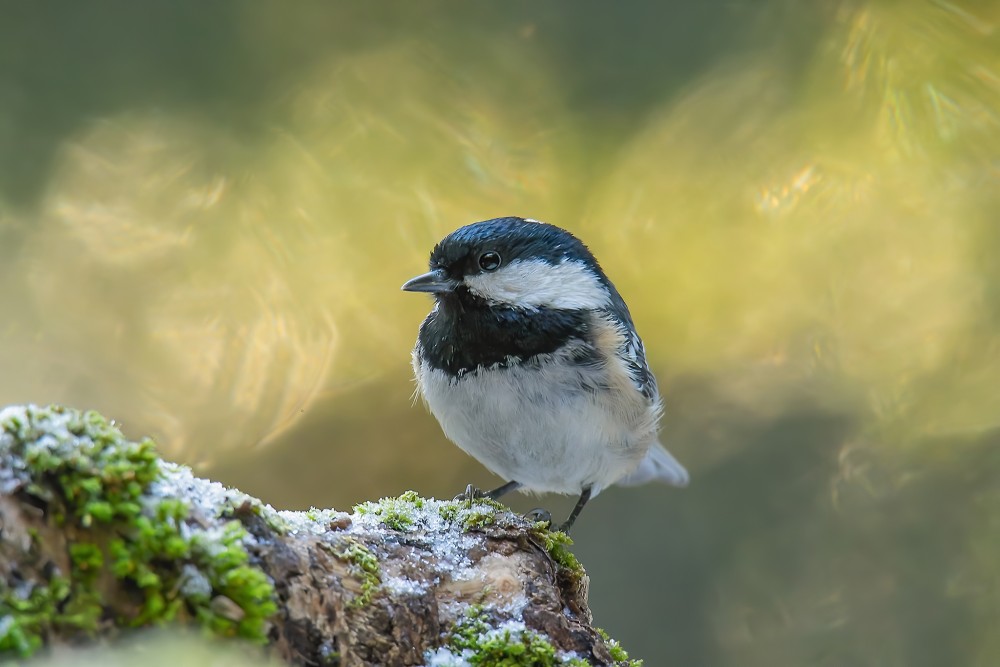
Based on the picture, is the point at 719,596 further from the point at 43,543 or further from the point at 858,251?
the point at 43,543

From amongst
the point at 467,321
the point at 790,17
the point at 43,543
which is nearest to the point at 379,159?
the point at 467,321

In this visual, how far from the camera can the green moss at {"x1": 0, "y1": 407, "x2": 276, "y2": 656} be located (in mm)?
933

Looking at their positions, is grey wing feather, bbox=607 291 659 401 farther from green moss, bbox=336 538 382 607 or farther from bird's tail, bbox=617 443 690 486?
green moss, bbox=336 538 382 607

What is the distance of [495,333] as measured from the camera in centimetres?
202

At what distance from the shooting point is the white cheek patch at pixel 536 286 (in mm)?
2051

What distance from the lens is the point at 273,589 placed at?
1117 millimetres

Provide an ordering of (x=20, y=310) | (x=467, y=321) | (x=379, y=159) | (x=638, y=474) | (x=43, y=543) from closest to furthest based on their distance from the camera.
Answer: (x=43, y=543) → (x=467, y=321) → (x=638, y=474) → (x=20, y=310) → (x=379, y=159)

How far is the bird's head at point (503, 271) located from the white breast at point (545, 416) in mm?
167

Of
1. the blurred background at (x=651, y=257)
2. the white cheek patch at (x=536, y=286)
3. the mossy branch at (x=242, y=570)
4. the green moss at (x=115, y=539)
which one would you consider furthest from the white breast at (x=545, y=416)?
the blurred background at (x=651, y=257)

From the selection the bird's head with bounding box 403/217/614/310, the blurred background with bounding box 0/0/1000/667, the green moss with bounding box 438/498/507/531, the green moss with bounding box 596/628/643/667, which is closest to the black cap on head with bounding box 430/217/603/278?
the bird's head with bounding box 403/217/614/310

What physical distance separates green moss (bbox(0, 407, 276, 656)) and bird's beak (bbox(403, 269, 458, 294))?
1.04m

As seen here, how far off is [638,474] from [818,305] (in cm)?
114

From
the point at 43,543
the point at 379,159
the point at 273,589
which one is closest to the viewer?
the point at 43,543

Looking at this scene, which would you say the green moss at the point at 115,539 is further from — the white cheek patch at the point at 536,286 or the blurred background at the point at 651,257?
the blurred background at the point at 651,257
